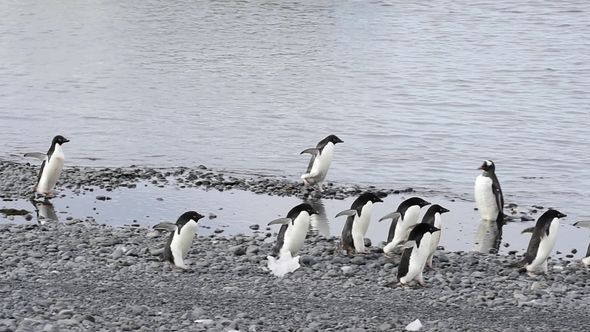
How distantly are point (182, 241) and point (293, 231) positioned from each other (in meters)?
1.13

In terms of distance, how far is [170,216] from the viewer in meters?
11.8

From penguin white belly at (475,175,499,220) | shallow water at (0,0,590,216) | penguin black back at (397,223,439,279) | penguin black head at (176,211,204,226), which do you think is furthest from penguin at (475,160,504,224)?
penguin black head at (176,211,204,226)

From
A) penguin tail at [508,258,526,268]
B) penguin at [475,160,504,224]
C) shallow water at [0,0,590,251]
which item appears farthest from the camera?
shallow water at [0,0,590,251]

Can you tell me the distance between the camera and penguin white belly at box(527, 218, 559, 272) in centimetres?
934

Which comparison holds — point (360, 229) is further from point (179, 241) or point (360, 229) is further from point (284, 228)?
point (179, 241)

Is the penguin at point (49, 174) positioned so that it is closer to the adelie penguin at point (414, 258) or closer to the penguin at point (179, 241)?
the penguin at point (179, 241)

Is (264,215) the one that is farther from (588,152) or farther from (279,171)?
(588,152)

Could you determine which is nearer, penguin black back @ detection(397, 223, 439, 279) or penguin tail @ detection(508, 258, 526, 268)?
penguin black back @ detection(397, 223, 439, 279)

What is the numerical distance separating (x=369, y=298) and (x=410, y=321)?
699 mm

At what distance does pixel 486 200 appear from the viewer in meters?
12.1

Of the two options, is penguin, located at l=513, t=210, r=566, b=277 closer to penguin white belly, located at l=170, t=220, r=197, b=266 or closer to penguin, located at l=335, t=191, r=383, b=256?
penguin, located at l=335, t=191, r=383, b=256

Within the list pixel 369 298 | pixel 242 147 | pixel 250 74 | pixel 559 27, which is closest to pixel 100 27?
pixel 250 74

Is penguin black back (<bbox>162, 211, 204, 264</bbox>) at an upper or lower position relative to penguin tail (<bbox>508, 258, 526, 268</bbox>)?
upper

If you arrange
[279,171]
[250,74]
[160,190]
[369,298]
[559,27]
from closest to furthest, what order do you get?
[369,298]
[160,190]
[279,171]
[250,74]
[559,27]
